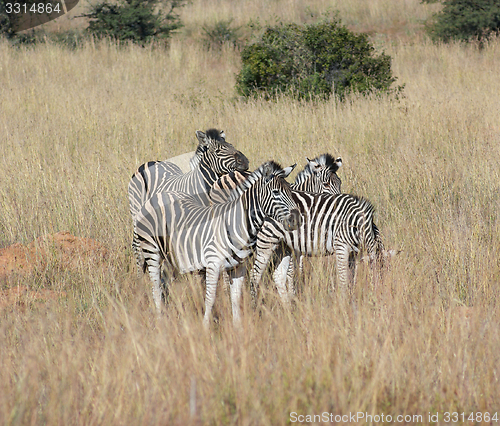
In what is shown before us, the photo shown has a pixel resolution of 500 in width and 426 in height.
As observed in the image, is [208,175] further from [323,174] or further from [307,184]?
[323,174]

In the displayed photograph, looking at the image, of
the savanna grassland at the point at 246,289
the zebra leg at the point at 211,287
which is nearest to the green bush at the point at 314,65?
the savanna grassland at the point at 246,289

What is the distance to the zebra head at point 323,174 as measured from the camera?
5.25 m

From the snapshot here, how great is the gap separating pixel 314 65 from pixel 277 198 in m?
8.39

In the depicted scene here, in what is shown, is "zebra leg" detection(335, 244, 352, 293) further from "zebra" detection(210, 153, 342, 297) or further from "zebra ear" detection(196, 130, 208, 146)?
"zebra ear" detection(196, 130, 208, 146)

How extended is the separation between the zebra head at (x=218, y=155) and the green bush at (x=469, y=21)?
14120 mm

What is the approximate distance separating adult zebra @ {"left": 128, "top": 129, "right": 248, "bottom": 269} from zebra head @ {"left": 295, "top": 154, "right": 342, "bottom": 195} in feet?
2.24

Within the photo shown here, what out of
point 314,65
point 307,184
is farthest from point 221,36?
point 307,184

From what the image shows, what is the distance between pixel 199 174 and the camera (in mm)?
5621

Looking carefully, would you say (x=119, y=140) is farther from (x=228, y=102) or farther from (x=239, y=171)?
(x=239, y=171)

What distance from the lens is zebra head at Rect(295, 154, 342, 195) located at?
5254 mm

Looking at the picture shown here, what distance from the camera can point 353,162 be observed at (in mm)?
7441

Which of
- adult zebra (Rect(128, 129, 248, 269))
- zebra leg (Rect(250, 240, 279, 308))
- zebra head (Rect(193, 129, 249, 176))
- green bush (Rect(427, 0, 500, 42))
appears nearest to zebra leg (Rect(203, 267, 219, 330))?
zebra leg (Rect(250, 240, 279, 308))

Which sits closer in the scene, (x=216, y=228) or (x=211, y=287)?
(x=211, y=287)

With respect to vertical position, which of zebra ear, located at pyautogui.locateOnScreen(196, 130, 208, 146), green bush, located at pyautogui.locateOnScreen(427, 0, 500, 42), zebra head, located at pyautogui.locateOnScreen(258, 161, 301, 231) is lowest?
zebra head, located at pyautogui.locateOnScreen(258, 161, 301, 231)
